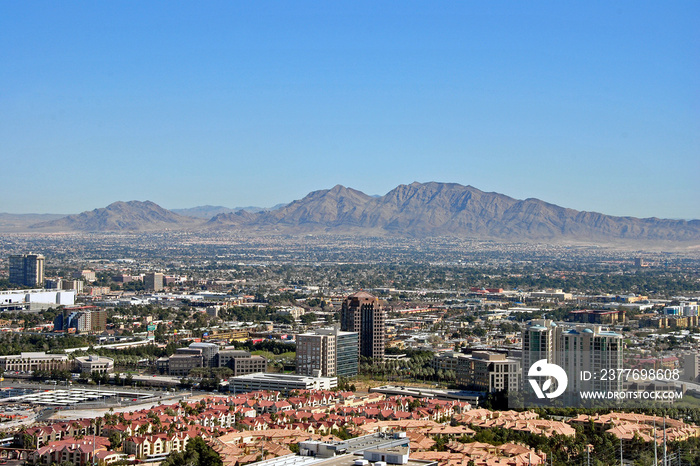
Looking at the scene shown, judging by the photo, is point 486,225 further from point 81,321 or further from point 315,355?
point 315,355

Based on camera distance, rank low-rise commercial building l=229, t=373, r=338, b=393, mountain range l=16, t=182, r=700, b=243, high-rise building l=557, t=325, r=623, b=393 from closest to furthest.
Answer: high-rise building l=557, t=325, r=623, b=393
low-rise commercial building l=229, t=373, r=338, b=393
mountain range l=16, t=182, r=700, b=243

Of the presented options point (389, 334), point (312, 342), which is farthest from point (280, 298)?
point (312, 342)

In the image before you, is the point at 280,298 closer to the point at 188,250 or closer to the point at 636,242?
the point at 188,250

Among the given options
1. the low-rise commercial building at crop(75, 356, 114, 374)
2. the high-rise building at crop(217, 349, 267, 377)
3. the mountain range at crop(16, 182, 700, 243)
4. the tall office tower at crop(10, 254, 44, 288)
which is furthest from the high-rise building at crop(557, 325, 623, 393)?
the mountain range at crop(16, 182, 700, 243)

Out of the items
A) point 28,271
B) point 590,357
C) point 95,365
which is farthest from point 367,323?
point 28,271

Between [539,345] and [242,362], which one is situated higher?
[539,345]

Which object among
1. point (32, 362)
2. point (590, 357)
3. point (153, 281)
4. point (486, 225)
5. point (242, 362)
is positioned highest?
point (486, 225)

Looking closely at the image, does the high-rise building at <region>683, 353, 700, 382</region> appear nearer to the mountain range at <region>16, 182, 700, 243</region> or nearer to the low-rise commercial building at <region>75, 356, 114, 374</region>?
the low-rise commercial building at <region>75, 356, 114, 374</region>
